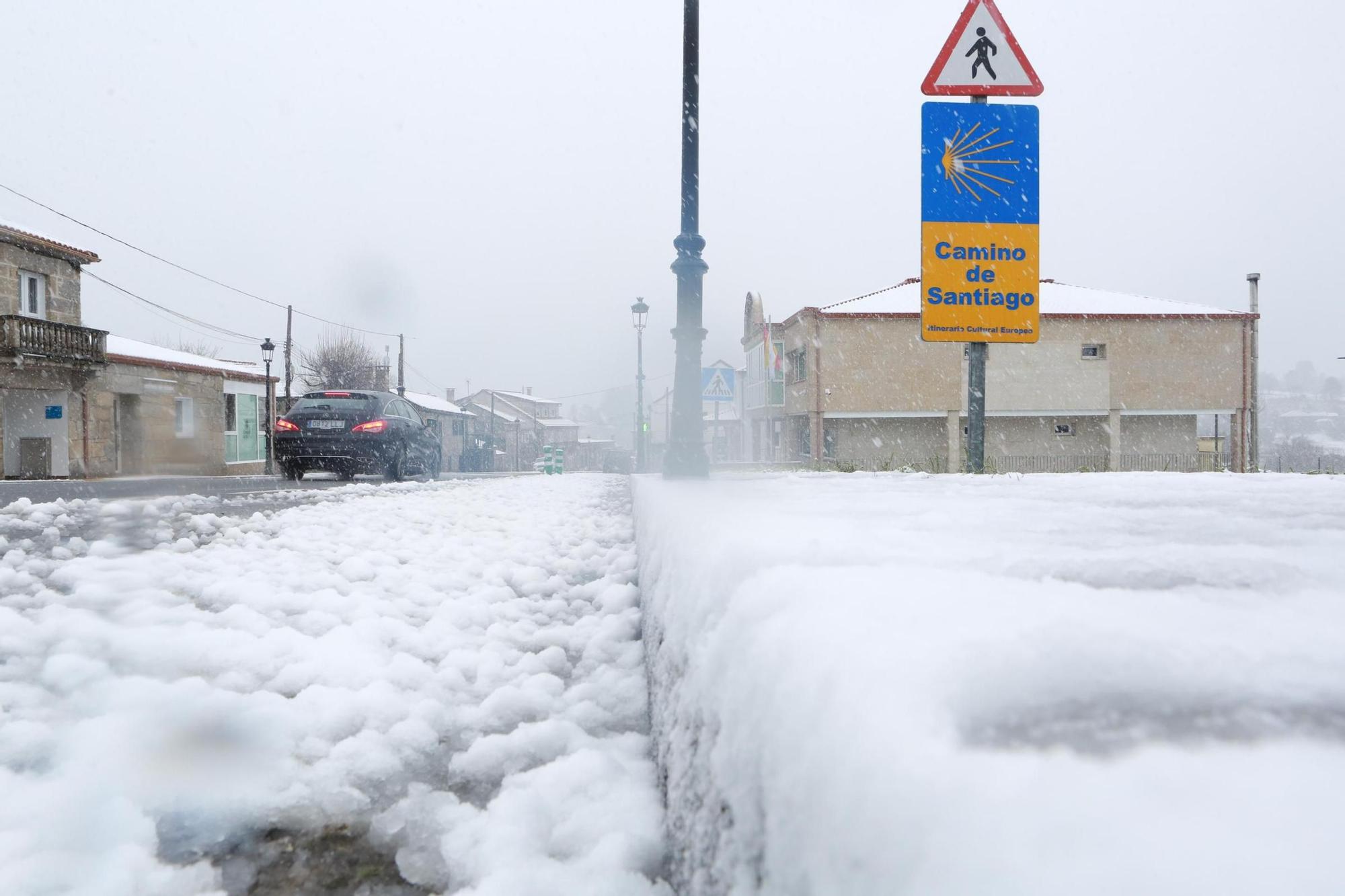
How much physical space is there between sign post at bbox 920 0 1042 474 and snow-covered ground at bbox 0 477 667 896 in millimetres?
3151

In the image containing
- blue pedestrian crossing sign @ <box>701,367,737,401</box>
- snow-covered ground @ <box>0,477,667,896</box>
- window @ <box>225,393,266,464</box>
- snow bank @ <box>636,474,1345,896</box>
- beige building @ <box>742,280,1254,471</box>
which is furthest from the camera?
window @ <box>225,393,266,464</box>

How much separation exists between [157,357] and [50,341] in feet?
13.6

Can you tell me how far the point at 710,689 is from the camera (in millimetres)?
977

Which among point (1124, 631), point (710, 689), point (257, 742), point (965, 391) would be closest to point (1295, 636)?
point (1124, 631)

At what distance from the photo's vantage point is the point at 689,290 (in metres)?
6.18

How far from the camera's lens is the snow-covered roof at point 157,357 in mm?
19891

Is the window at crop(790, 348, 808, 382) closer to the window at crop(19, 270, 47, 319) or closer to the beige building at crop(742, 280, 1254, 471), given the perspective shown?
the beige building at crop(742, 280, 1254, 471)

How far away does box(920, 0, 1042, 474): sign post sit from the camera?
5215 mm

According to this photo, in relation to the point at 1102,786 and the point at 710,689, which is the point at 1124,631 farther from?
the point at 710,689

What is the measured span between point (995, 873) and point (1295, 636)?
0.50 meters

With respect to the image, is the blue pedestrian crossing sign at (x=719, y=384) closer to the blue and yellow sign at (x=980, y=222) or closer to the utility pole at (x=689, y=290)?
the utility pole at (x=689, y=290)

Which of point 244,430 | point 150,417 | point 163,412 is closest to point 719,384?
point 150,417

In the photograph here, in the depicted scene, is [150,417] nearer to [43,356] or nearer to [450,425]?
[43,356]

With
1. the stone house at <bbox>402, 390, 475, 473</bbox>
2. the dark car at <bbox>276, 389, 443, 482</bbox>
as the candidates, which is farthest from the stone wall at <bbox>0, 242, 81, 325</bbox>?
the stone house at <bbox>402, 390, 475, 473</bbox>
